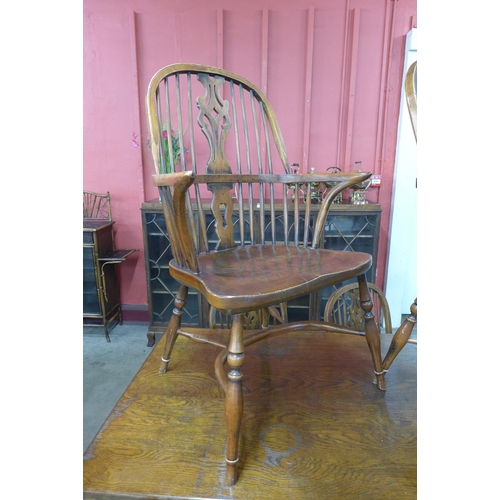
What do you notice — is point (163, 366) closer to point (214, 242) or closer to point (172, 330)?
point (172, 330)

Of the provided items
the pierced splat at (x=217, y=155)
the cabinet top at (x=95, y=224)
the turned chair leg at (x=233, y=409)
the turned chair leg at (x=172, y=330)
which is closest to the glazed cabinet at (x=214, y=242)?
the cabinet top at (x=95, y=224)

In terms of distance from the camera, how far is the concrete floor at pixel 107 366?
172cm

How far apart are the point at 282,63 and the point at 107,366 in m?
2.25

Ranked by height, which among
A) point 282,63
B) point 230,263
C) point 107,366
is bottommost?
point 107,366

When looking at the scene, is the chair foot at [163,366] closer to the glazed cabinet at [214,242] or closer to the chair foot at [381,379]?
the chair foot at [381,379]

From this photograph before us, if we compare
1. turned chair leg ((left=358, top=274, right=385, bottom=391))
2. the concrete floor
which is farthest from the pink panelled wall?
turned chair leg ((left=358, top=274, right=385, bottom=391))

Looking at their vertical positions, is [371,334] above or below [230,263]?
below

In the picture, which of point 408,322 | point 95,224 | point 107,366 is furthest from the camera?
point 95,224

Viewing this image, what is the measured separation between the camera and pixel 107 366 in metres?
2.10

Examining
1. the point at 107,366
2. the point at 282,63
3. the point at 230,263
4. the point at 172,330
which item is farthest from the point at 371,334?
the point at 282,63

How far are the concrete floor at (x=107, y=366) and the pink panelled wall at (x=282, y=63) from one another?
112cm
